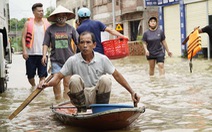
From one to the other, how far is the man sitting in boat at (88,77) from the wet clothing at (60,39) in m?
2.21

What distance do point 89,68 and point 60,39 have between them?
7.65ft

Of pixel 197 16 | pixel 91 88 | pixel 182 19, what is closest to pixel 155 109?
pixel 91 88

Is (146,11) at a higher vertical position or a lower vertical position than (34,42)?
higher

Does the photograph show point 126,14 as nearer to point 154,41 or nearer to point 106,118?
point 154,41

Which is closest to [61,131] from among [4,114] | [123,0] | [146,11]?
[4,114]

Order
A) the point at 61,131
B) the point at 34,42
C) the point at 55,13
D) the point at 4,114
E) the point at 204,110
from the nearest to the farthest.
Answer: the point at 61,131
the point at 204,110
the point at 4,114
the point at 55,13
the point at 34,42

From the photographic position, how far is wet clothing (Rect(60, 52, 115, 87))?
5824mm

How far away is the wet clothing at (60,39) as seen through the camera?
804cm

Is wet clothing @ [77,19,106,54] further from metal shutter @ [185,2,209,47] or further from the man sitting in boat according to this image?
metal shutter @ [185,2,209,47]

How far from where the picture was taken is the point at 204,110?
6789mm

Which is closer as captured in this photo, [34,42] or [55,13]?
[55,13]

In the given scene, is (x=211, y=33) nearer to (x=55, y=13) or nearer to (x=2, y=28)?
(x=55, y=13)

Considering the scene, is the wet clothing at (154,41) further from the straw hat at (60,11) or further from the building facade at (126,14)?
the building facade at (126,14)

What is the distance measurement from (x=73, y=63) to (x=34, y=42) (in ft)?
13.6
